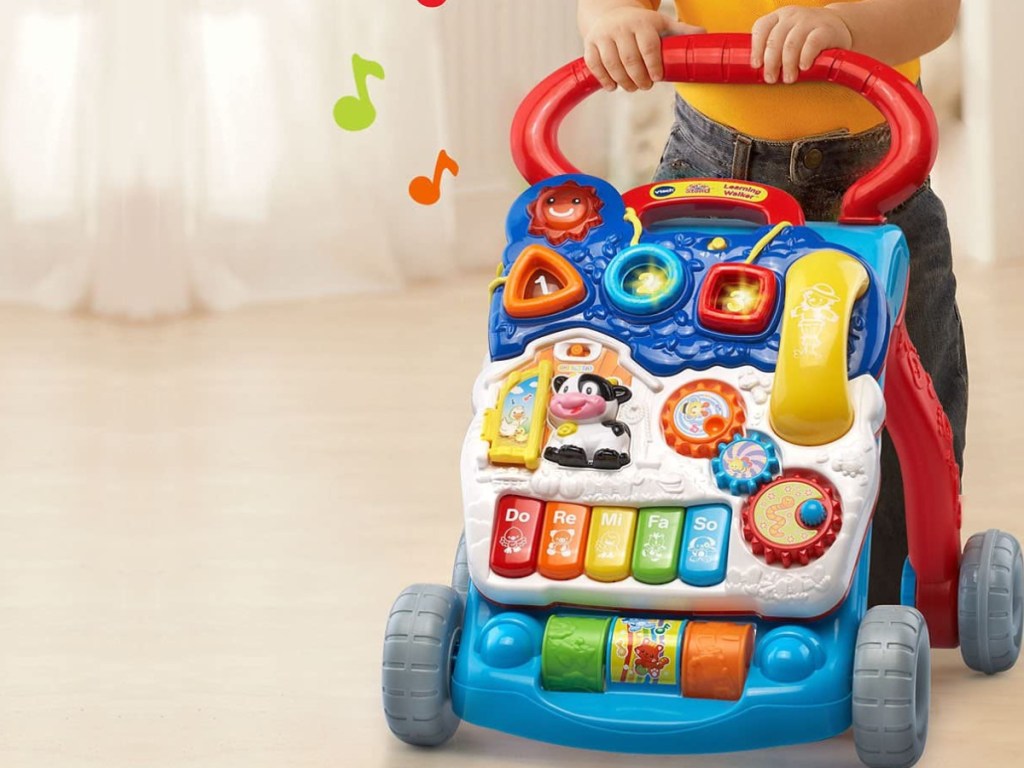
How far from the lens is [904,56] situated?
3.40 ft

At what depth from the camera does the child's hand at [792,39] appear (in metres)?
0.95

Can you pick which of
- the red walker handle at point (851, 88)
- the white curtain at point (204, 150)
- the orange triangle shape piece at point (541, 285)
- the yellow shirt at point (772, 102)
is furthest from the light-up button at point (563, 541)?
the white curtain at point (204, 150)

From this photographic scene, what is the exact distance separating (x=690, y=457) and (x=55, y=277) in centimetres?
146

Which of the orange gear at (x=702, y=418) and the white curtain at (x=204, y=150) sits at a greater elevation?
the orange gear at (x=702, y=418)

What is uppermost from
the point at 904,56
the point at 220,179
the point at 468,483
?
the point at 904,56

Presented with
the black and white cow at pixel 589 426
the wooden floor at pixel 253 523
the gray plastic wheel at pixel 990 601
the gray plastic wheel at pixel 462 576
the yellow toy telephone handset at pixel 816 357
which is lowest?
the wooden floor at pixel 253 523

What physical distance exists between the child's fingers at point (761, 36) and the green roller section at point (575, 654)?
35 cm

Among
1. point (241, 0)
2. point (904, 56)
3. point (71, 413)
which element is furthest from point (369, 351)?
point (904, 56)

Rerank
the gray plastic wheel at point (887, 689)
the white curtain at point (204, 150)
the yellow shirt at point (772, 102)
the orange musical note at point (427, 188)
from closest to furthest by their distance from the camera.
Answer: the gray plastic wheel at point (887, 689), the yellow shirt at point (772, 102), the white curtain at point (204, 150), the orange musical note at point (427, 188)

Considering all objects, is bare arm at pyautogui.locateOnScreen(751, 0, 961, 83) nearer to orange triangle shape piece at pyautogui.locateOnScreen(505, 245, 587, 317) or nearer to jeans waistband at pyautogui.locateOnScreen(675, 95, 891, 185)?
jeans waistband at pyautogui.locateOnScreen(675, 95, 891, 185)

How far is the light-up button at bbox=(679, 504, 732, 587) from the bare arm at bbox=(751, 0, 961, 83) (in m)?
0.28

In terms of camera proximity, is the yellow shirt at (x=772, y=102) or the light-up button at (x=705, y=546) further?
the yellow shirt at (x=772, y=102)

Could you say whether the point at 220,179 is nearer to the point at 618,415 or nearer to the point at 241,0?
the point at 241,0

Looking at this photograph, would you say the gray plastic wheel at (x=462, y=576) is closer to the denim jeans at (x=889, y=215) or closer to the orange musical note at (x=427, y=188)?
the denim jeans at (x=889, y=215)
